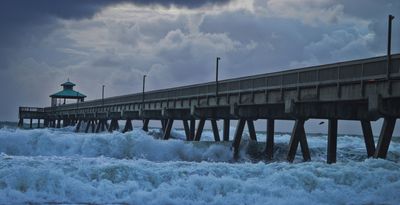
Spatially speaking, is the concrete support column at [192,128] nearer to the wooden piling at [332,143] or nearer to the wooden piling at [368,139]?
the wooden piling at [368,139]

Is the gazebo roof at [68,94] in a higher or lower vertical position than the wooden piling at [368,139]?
higher

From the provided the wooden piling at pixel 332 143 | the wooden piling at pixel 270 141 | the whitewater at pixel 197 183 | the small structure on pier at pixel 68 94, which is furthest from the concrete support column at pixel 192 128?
the small structure on pier at pixel 68 94

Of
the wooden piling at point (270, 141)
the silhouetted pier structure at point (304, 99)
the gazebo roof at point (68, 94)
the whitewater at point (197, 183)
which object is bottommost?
the whitewater at point (197, 183)

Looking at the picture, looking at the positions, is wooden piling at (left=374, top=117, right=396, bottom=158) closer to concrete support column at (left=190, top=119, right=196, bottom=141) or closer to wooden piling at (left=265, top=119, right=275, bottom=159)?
wooden piling at (left=265, top=119, right=275, bottom=159)

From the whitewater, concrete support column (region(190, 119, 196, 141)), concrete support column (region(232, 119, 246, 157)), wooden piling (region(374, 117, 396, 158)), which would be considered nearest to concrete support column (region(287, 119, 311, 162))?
wooden piling (region(374, 117, 396, 158))

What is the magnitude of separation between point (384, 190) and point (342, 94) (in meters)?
8.01

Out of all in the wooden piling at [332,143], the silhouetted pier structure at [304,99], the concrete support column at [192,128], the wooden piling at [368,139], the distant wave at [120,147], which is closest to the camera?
the silhouetted pier structure at [304,99]

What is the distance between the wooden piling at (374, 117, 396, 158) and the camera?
21.7 metres

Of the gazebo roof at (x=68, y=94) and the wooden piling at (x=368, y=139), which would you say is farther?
the gazebo roof at (x=68, y=94)

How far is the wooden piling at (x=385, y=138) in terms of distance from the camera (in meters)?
21.7

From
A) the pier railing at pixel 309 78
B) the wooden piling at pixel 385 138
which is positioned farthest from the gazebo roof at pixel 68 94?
the wooden piling at pixel 385 138

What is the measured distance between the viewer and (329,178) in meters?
18.7

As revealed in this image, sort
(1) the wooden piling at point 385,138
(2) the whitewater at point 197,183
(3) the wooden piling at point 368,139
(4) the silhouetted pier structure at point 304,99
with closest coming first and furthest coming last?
(2) the whitewater at point 197,183, (1) the wooden piling at point 385,138, (4) the silhouetted pier structure at point 304,99, (3) the wooden piling at point 368,139

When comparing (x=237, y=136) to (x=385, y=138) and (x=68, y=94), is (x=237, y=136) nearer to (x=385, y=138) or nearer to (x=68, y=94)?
(x=385, y=138)
